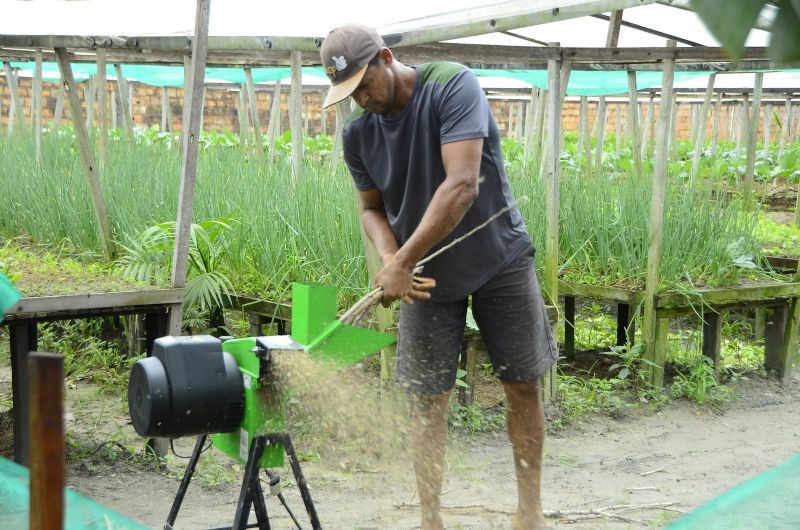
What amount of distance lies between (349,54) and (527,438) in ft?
4.50

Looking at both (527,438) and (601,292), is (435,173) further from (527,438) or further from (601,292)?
(601,292)

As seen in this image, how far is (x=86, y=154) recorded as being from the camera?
4316 millimetres

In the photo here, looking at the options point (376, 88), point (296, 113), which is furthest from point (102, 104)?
point (376, 88)

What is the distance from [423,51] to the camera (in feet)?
15.8

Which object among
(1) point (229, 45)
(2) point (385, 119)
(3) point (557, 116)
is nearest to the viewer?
(2) point (385, 119)

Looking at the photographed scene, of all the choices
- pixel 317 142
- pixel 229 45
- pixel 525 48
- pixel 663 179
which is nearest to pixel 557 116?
pixel 525 48

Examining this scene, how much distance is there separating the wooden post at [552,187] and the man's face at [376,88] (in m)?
2.01

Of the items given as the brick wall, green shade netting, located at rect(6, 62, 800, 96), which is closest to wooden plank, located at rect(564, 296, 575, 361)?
green shade netting, located at rect(6, 62, 800, 96)

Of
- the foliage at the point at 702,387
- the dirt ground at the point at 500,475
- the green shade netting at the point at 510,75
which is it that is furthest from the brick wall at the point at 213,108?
the dirt ground at the point at 500,475

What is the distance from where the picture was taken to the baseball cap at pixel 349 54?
110 inches

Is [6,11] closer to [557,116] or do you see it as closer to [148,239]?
[148,239]

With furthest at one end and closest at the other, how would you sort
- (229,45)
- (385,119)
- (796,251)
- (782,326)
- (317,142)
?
1. (317,142)
2. (796,251)
3. (782,326)
4. (229,45)
5. (385,119)

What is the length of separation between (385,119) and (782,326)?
363cm

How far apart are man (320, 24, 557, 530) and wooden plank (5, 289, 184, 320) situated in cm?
110
